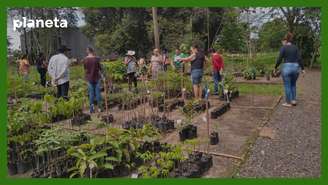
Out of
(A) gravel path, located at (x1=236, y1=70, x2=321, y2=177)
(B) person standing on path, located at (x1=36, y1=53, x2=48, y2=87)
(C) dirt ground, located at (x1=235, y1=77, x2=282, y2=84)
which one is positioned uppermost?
(B) person standing on path, located at (x1=36, y1=53, x2=48, y2=87)

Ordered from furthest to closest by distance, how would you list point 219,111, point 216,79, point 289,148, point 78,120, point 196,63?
1. point 216,79
2. point 196,63
3. point 219,111
4. point 78,120
5. point 289,148

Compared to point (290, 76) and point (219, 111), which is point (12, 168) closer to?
point (219, 111)

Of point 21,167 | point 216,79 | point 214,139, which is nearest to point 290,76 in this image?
point 216,79

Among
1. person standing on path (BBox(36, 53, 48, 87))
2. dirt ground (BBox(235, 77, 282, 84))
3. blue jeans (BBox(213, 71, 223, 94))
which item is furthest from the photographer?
dirt ground (BBox(235, 77, 282, 84))

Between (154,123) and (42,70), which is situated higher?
(42,70)

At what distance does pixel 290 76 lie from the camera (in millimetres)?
8805

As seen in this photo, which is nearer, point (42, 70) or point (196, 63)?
point (196, 63)

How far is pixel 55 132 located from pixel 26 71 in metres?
9.48

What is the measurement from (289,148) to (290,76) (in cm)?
341

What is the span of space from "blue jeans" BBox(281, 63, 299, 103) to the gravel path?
1.19ft

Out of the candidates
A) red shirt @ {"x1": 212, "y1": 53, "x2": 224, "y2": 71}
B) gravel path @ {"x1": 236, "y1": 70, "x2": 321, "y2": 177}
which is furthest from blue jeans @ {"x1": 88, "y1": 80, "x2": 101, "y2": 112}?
gravel path @ {"x1": 236, "y1": 70, "x2": 321, "y2": 177}

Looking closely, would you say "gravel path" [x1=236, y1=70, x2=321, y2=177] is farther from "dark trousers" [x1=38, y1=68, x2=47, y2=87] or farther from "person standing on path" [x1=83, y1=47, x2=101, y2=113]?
"dark trousers" [x1=38, y1=68, x2=47, y2=87]

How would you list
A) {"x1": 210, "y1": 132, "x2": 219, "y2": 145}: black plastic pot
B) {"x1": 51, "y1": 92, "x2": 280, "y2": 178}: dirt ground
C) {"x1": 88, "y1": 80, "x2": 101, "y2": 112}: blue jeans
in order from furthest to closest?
1. {"x1": 88, "y1": 80, "x2": 101, "y2": 112}: blue jeans
2. {"x1": 210, "y1": 132, "x2": 219, "y2": 145}: black plastic pot
3. {"x1": 51, "y1": 92, "x2": 280, "y2": 178}: dirt ground

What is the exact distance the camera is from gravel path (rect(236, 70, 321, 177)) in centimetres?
488
